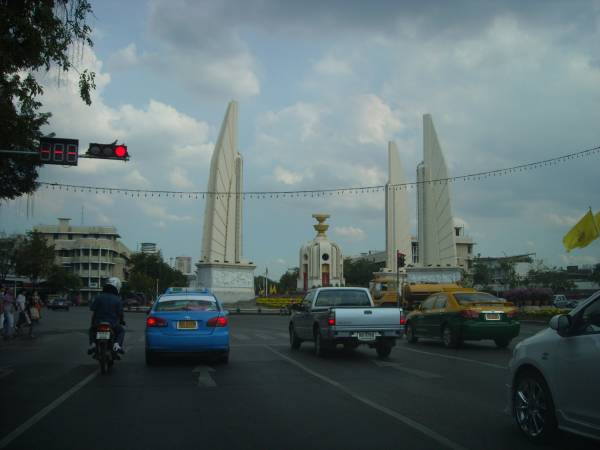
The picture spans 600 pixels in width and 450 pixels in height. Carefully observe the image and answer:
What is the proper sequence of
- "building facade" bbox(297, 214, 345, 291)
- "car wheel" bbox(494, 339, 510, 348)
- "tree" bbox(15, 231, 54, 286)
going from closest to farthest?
"car wheel" bbox(494, 339, 510, 348)
"tree" bbox(15, 231, 54, 286)
"building facade" bbox(297, 214, 345, 291)

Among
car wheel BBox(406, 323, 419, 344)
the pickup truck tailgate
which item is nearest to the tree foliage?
car wheel BBox(406, 323, 419, 344)

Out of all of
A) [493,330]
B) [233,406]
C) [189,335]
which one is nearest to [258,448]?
[233,406]

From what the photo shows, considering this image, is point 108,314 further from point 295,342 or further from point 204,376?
point 295,342

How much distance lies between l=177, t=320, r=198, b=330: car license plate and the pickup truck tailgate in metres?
3.24

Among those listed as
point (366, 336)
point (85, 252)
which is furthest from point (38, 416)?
point (85, 252)

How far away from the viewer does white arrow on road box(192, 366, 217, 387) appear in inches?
400

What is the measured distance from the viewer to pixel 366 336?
46.1ft

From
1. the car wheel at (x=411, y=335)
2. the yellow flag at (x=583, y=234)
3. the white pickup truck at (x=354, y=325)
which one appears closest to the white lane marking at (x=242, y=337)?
the car wheel at (x=411, y=335)

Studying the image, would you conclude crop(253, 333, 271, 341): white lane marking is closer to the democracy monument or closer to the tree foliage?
the democracy monument

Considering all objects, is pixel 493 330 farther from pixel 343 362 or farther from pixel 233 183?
pixel 233 183

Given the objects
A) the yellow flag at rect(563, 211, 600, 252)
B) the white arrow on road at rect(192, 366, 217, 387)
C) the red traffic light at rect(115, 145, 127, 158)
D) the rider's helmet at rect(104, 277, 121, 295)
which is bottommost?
the white arrow on road at rect(192, 366, 217, 387)

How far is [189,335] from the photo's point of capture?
40.7 feet

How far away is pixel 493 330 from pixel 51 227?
320 feet

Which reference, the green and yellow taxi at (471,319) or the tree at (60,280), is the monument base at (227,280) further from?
the green and yellow taxi at (471,319)
